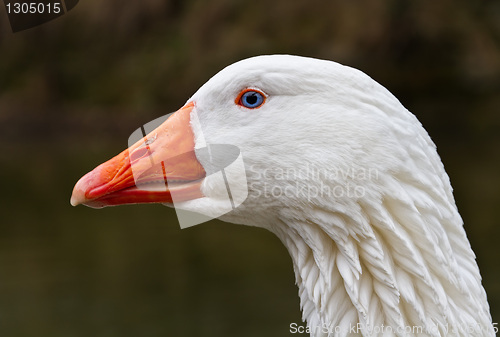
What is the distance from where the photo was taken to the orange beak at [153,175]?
302 cm

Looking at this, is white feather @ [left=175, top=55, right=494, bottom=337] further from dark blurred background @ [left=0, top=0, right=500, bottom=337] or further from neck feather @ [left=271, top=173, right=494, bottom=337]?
dark blurred background @ [left=0, top=0, right=500, bottom=337]

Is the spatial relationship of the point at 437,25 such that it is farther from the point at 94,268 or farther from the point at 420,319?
the point at 420,319

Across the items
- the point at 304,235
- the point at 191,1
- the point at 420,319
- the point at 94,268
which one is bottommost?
the point at 420,319

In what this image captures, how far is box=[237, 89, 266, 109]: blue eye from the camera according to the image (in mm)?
2949

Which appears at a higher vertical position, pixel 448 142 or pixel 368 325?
pixel 448 142

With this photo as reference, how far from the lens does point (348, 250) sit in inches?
112

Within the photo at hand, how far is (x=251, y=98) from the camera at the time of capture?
2.96m

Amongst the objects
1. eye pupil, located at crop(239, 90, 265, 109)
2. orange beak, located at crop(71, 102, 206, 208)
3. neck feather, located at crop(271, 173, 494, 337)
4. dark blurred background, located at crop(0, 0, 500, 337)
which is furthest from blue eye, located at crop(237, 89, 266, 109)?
dark blurred background, located at crop(0, 0, 500, 337)

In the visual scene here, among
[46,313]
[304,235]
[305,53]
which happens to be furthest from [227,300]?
[305,53]

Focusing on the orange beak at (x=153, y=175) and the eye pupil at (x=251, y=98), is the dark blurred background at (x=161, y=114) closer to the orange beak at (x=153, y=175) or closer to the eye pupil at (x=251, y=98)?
the orange beak at (x=153, y=175)

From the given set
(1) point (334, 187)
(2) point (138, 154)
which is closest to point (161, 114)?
(2) point (138, 154)

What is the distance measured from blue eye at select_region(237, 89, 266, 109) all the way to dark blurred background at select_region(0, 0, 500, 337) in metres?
8.39

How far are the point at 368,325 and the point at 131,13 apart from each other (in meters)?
27.7

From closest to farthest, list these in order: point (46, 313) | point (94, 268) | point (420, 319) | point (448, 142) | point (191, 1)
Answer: point (420, 319) → point (46, 313) → point (94, 268) → point (448, 142) → point (191, 1)
